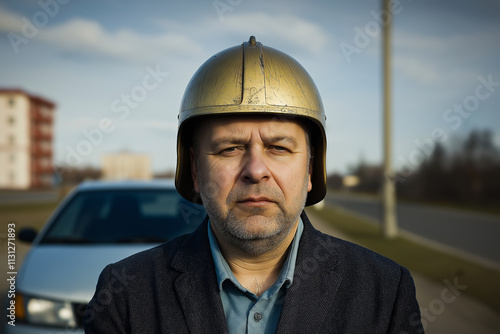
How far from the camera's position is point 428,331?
5.08 metres

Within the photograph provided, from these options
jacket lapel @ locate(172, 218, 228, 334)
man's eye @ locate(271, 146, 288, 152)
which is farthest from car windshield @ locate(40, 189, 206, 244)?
man's eye @ locate(271, 146, 288, 152)

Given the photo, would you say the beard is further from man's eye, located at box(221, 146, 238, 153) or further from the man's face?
man's eye, located at box(221, 146, 238, 153)

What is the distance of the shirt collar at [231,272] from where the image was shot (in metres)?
1.79

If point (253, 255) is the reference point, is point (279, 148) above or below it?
above

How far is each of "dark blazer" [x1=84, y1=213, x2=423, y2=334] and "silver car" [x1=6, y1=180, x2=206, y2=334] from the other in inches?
69.4

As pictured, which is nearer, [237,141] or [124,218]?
[237,141]

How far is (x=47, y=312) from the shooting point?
3432 millimetres

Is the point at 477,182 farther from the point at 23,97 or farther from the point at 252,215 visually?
the point at 23,97

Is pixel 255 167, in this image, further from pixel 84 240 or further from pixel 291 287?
pixel 84 240

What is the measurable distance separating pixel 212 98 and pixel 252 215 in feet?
1.65

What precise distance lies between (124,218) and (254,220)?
310 centimetres

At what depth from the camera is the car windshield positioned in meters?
4.39

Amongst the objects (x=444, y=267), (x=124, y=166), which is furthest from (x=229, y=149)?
(x=124, y=166)

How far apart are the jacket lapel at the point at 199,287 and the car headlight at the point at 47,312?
1.91 m
